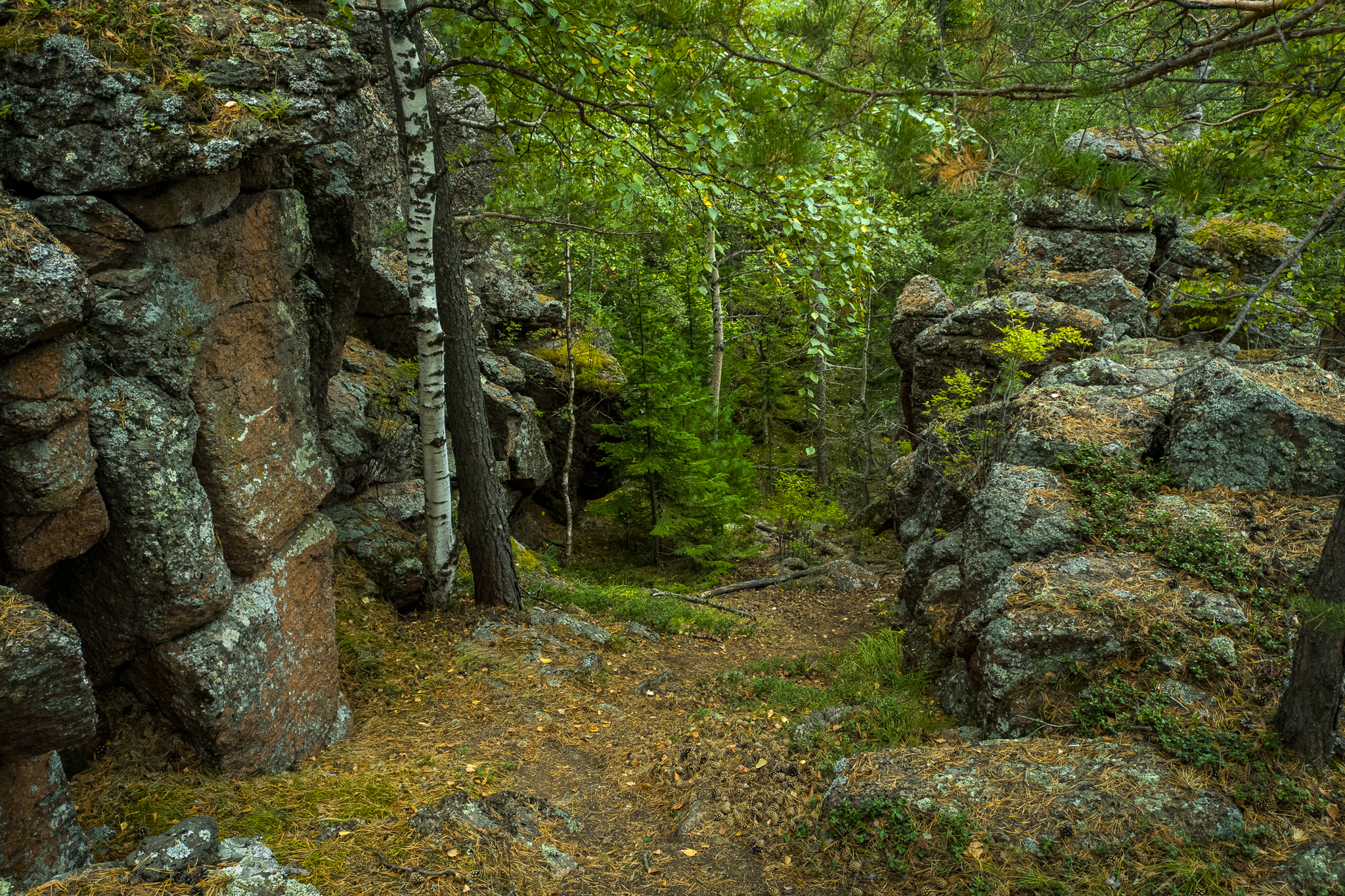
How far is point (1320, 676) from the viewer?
12.7 ft

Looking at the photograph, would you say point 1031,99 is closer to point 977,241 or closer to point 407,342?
point 407,342

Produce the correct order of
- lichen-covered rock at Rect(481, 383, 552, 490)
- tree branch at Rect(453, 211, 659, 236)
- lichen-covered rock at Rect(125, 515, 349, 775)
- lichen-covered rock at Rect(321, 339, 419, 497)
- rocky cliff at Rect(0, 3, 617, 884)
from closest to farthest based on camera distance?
1. rocky cliff at Rect(0, 3, 617, 884)
2. lichen-covered rock at Rect(125, 515, 349, 775)
3. tree branch at Rect(453, 211, 659, 236)
4. lichen-covered rock at Rect(321, 339, 419, 497)
5. lichen-covered rock at Rect(481, 383, 552, 490)

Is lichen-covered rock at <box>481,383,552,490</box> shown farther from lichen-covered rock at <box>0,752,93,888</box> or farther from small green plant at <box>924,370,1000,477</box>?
lichen-covered rock at <box>0,752,93,888</box>

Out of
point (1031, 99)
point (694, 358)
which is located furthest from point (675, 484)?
point (1031, 99)

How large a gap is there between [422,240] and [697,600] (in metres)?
7.45

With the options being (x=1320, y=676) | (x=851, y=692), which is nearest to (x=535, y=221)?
(x=851, y=692)

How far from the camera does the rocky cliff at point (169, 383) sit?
3479mm

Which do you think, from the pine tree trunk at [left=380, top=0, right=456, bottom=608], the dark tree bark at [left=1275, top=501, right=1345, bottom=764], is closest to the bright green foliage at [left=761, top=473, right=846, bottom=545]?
the pine tree trunk at [left=380, top=0, right=456, bottom=608]

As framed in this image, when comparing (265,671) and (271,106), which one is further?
(265,671)

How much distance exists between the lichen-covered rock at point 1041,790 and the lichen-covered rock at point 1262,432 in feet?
10.2

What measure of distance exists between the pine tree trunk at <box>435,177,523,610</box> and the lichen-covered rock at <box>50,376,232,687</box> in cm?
358

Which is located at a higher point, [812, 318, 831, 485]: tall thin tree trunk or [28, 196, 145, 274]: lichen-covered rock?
[28, 196, 145, 274]: lichen-covered rock

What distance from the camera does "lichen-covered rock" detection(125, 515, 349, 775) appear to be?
4453mm

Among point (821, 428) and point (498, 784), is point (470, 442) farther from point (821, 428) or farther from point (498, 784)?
point (821, 428)
